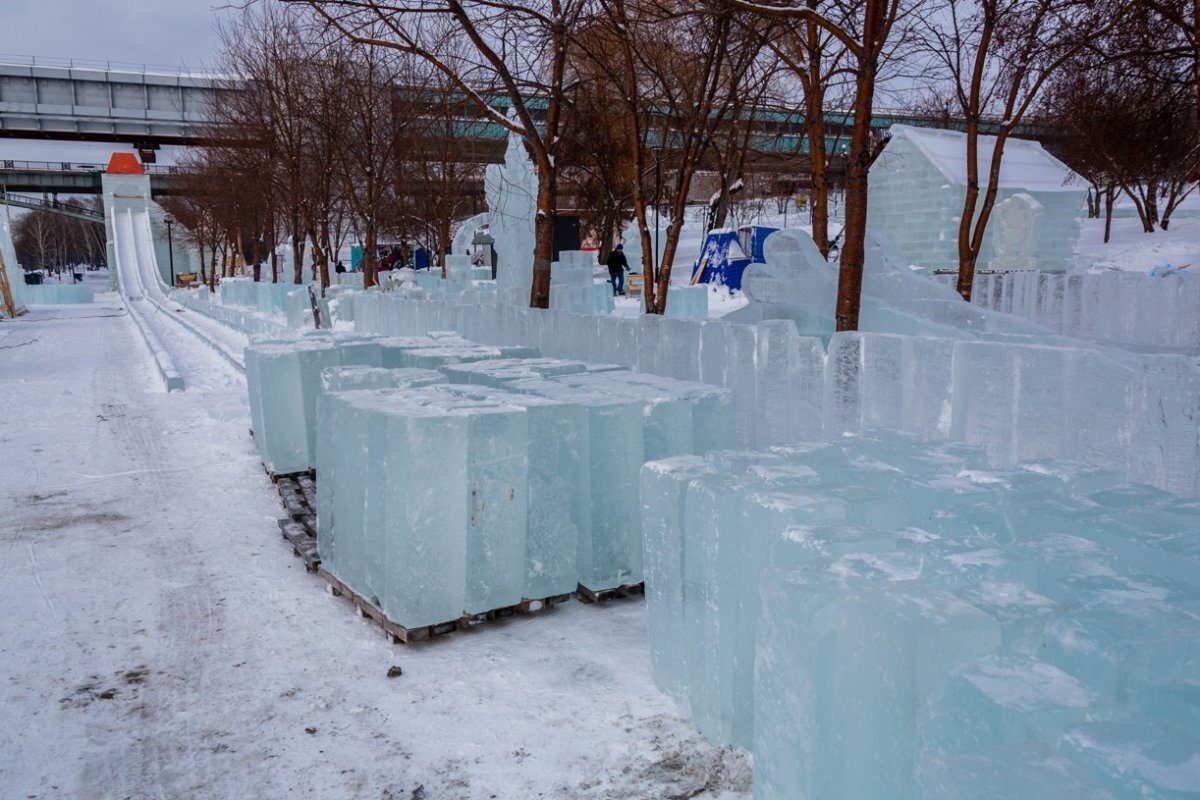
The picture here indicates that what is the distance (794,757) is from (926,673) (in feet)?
1.53

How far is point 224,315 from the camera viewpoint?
72.4ft

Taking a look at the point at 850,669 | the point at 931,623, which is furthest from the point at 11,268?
the point at 931,623

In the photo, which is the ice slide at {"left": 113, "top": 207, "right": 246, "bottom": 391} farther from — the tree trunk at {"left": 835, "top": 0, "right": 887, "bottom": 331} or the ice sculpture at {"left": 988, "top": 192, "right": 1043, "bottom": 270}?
the ice sculpture at {"left": 988, "top": 192, "right": 1043, "bottom": 270}

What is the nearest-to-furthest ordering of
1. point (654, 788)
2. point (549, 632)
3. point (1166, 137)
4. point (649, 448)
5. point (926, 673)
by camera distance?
point (926, 673), point (654, 788), point (549, 632), point (649, 448), point (1166, 137)

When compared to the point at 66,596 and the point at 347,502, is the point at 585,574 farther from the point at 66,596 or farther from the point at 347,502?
the point at 66,596

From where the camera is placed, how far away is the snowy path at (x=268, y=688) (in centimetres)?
277

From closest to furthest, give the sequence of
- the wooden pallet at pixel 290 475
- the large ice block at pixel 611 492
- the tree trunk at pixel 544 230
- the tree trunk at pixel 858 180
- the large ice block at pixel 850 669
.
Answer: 1. the large ice block at pixel 850 669
2. the large ice block at pixel 611 492
3. the tree trunk at pixel 858 180
4. the wooden pallet at pixel 290 475
5. the tree trunk at pixel 544 230

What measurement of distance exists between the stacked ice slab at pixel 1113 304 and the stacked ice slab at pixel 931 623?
28.2ft

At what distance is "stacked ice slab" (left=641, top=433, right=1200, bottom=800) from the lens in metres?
1.55

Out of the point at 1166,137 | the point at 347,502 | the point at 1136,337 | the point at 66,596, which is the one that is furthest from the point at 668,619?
the point at 1166,137

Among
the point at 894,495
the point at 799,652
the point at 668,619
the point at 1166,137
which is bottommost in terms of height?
the point at 668,619

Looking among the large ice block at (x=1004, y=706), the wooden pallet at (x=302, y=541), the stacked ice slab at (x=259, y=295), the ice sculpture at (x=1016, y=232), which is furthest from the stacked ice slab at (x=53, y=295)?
the large ice block at (x=1004, y=706)

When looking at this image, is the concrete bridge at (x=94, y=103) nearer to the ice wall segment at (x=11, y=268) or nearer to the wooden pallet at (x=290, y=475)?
the ice wall segment at (x=11, y=268)

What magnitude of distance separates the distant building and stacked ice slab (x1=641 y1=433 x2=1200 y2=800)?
19.7 meters
